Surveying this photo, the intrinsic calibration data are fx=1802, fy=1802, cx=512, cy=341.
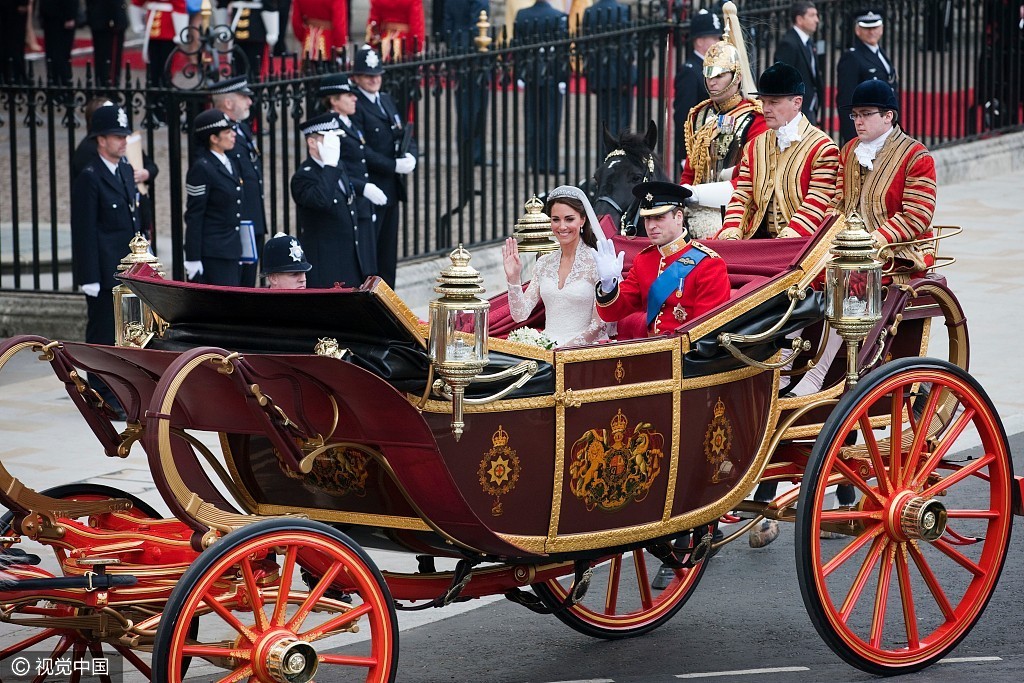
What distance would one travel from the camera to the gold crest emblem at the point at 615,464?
17.6ft

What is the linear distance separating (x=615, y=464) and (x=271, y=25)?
13.4 metres

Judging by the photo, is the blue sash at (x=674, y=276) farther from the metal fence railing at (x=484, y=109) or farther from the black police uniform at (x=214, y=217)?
the metal fence railing at (x=484, y=109)

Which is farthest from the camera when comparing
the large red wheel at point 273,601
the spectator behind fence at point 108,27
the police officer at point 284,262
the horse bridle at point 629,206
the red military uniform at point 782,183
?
the spectator behind fence at point 108,27

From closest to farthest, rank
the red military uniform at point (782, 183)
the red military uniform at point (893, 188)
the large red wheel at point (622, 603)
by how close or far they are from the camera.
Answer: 1. the large red wheel at point (622, 603)
2. the red military uniform at point (893, 188)
3. the red military uniform at point (782, 183)

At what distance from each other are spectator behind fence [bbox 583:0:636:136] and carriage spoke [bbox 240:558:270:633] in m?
8.63

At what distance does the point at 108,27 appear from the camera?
1814cm

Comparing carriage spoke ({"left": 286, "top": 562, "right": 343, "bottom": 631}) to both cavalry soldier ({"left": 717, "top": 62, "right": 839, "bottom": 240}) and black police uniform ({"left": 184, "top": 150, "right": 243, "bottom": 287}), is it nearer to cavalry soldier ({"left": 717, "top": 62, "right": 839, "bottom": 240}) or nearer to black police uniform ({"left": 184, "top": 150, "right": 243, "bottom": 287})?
cavalry soldier ({"left": 717, "top": 62, "right": 839, "bottom": 240})

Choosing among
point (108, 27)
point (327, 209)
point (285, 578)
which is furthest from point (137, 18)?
point (285, 578)

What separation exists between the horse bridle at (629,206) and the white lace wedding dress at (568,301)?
1618 millimetres

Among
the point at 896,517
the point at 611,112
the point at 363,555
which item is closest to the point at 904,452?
the point at 896,517

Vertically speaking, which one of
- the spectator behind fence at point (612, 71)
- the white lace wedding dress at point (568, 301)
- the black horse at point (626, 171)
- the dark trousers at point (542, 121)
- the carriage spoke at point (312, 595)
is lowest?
the carriage spoke at point (312, 595)

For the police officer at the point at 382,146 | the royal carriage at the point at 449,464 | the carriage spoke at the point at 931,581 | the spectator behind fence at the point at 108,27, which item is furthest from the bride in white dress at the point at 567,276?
the spectator behind fence at the point at 108,27

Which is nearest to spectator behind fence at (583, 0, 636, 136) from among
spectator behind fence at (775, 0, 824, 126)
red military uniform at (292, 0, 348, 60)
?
spectator behind fence at (775, 0, 824, 126)

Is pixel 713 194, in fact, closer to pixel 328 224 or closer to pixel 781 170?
pixel 781 170
